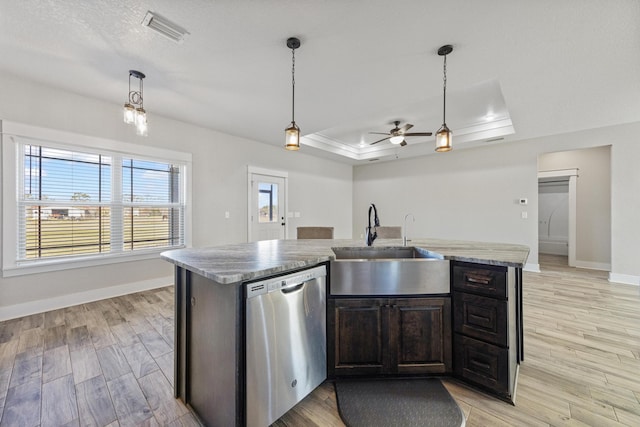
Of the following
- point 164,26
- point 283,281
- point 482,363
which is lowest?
point 482,363

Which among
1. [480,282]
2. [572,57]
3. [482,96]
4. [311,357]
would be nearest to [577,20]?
[572,57]

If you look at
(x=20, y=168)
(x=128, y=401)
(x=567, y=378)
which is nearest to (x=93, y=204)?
(x=20, y=168)

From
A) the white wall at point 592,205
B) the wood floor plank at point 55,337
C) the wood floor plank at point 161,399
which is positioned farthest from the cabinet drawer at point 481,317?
the white wall at point 592,205

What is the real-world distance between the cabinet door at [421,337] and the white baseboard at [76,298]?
12.1ft

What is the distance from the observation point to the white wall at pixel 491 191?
Result: 4.20 m

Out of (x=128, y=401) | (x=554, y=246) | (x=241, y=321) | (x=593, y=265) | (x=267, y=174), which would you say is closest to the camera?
(x=241, y=321)

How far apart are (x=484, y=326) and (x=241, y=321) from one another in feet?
4.87

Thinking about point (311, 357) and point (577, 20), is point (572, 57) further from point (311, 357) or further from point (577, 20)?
point (311, 357)

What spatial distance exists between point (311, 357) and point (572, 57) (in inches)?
134

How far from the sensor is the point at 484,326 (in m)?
1.65

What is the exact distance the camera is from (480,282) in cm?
167

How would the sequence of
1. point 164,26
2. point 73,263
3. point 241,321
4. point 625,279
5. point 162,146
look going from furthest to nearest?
1. point 625,279
2. point 162,146
3. point 73,263
4. point 164,26
5. point 241,321

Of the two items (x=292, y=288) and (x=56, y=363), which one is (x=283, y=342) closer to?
(x=292, y=288)

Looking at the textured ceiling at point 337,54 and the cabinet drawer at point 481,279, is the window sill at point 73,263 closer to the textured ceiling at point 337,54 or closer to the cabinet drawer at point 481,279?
the textured ceiling at point 337,54
